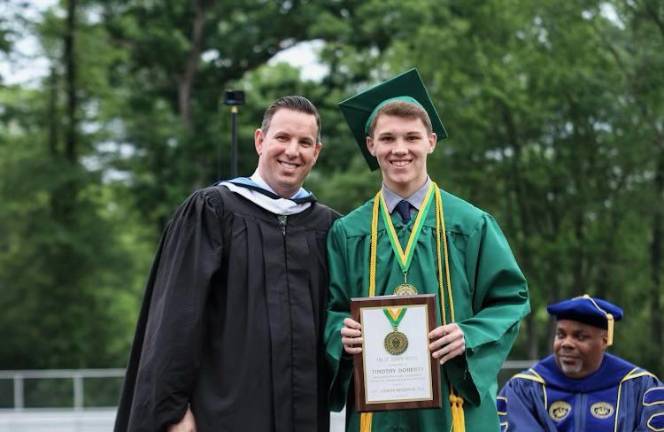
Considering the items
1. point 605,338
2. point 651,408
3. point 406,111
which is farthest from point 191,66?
point 406,111

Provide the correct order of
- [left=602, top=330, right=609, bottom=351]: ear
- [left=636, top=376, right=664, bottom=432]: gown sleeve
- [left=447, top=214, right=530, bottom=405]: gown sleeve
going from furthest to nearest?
[left=602, top=330, right=609, bottom=351]: ear < [left=636, top=376, right=664, bottom=432]: gown sleeve < [left=447, top=214, right=530, bottom=405]: gown sleeve

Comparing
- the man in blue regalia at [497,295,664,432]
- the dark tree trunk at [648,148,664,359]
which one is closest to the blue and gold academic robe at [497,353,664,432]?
the man in blue regalia at [497,295,664,432]

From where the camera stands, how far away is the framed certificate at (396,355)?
5031mm

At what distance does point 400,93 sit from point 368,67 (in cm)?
1945

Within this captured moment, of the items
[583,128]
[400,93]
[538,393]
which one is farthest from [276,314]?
[583,128]

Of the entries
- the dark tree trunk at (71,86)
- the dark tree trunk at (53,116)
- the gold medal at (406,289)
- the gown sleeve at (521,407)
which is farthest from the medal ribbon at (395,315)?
the dark tree trunk at (53,116)

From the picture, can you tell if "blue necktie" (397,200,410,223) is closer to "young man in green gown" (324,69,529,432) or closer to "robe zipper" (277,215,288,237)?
"young man in green gown" (324,69,529,432)

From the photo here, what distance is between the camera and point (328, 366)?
5516mm

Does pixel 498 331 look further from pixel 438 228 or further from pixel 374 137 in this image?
pixel 374 137

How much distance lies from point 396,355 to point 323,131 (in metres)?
20.0

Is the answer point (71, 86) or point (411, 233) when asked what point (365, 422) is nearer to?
point (411, 233)

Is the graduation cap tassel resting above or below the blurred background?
below

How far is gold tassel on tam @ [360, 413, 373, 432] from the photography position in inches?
210

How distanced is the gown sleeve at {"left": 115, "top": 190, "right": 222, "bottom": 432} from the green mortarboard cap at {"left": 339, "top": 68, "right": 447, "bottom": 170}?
766 mm
